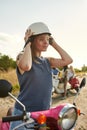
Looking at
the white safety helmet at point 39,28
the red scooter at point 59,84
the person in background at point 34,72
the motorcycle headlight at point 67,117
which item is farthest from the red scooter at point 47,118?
the red scooter at point 59,84

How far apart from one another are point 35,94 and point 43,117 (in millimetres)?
624

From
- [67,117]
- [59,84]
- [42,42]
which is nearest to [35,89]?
[42,42]

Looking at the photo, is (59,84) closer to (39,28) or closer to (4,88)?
(39,28)

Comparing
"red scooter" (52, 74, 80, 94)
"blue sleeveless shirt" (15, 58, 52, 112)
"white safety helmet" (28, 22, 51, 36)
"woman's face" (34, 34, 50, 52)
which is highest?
"white safety helmet" (28, 22, 51, 36)

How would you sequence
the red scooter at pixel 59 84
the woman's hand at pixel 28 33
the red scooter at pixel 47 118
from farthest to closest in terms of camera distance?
the red scooter at pixel 59 84
the woman's hand at pixel 28 33
the red scooter at pixel 47 118

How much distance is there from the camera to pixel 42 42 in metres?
3.43

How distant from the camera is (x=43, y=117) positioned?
265cm

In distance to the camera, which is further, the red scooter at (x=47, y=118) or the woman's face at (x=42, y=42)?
the woman's face at (x=42, y=42)

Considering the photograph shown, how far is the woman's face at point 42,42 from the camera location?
3.41 meters

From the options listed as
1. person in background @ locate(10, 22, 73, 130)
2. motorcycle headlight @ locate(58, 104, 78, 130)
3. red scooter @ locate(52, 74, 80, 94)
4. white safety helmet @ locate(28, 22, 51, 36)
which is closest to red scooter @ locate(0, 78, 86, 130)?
motorcycle headlight @ locate(58, 104, 78, 130)

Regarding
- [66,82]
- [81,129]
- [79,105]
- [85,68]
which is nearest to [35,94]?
[81,129]

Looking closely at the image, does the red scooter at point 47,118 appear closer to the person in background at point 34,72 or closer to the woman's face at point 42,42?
the person in background at point 34,72

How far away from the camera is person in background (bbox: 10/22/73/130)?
3.25m

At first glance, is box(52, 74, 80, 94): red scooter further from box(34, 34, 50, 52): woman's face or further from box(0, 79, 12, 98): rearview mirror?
box(0, 79, 12, 98): rearview mirror
